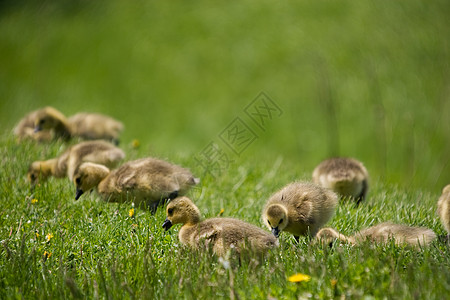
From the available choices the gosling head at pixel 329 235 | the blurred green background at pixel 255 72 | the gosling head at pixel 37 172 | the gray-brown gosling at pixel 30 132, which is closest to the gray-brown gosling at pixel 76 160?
the gosling head at pixel 37 172

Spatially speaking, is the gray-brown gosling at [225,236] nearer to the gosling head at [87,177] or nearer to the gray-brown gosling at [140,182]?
the gray-brown gosling at [140,182]

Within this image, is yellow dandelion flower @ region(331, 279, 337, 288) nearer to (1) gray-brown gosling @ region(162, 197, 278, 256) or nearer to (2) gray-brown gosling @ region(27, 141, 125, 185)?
(1) gray-brown gosling @ region(162, 197, 278, 256)

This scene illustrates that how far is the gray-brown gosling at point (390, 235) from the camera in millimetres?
4379

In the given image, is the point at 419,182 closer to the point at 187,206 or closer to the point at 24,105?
the point at 187,206

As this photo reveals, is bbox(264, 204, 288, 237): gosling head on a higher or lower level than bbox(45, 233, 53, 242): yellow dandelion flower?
lower

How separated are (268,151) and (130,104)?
A: 130 inches

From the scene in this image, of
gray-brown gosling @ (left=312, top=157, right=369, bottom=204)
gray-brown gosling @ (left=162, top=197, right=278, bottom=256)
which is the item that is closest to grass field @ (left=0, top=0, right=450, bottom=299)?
gray-brown gosling @ (left=312, top=157, right=369, bottom=204)

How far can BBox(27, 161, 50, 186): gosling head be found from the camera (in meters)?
6.03

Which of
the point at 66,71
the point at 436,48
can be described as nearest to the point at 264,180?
the point at 436,48

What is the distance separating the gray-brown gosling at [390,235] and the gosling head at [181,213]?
0.95 meters

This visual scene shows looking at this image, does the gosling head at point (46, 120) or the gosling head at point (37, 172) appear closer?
the gosling head at point (37, 172)

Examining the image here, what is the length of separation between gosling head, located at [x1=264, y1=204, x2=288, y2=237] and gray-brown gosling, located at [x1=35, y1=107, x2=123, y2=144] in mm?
4365

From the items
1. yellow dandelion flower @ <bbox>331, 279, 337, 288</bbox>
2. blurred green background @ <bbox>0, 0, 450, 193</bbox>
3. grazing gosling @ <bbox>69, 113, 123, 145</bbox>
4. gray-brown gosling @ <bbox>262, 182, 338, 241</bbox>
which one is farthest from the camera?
blurred green background @ <bbox>0, 0, 450, 193</bbox>

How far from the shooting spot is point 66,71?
13.7 m
